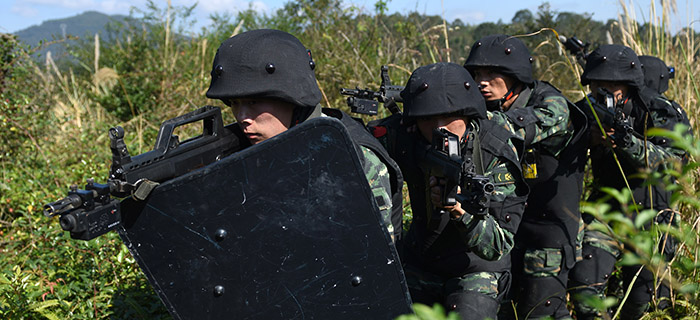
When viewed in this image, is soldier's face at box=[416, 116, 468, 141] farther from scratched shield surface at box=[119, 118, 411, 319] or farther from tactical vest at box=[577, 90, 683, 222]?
tactical vest at box=[577, 90, 683, 222]

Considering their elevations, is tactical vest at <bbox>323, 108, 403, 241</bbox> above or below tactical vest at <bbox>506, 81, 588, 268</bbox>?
above

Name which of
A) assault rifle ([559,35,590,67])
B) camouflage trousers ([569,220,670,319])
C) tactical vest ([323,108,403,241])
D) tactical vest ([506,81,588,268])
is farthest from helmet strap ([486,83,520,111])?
tactical vest ([323,108,403,241])

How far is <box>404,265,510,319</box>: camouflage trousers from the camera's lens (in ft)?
8.16

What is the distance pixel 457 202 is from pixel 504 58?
1.29 meters

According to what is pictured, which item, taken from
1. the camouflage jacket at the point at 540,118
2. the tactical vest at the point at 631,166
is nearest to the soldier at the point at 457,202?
the camouflage jacket at the point at 540,118

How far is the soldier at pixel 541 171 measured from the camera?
10.5ft

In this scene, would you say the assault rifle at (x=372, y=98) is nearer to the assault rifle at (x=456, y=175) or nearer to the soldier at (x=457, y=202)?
the soldier at (x=457, y=202)

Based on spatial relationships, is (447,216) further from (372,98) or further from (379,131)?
(372,98)

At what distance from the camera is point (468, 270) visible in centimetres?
262

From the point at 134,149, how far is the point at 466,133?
4021mm

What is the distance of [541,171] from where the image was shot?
11.0 feet

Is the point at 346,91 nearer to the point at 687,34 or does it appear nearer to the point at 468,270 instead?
the point at 468,270

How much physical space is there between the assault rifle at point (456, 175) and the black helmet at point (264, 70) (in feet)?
1.85

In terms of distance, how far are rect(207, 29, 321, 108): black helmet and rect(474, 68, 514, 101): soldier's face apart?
1.53 meters
